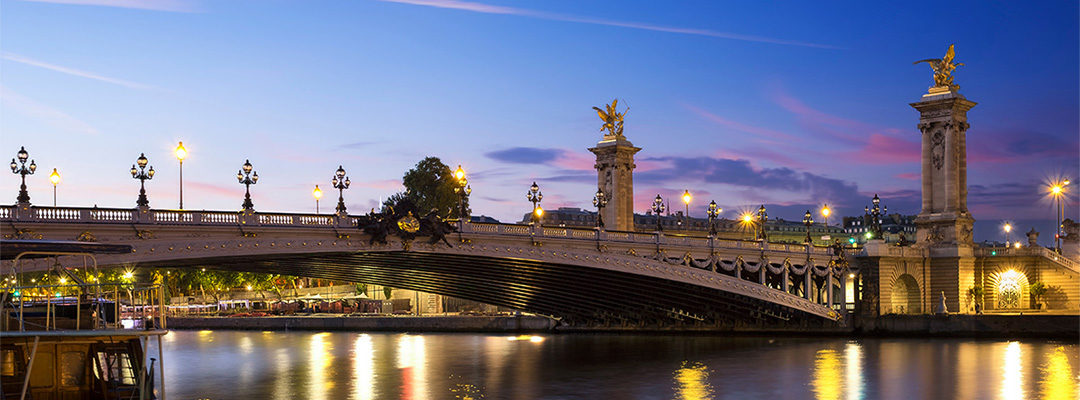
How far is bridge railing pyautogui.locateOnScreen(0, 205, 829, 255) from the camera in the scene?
4356 centimetres

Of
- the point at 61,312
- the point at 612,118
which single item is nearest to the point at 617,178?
the point at 612,118

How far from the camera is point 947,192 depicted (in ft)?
246

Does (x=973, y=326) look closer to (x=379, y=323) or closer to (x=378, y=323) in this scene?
(x=379, y=323)

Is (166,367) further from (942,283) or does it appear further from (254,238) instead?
(942,283)

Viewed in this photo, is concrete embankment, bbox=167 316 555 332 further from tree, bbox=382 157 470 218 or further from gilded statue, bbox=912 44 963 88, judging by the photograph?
gilded statue, bbox=912 44 963 88

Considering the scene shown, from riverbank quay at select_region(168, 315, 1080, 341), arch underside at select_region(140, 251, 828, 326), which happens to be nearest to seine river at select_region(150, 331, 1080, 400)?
riverbank quay at select_region(168, 315, 1080, 341)

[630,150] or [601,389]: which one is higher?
[630,150]

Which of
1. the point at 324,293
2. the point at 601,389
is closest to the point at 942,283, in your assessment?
the point at 601,389

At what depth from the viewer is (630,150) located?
83.2 metres

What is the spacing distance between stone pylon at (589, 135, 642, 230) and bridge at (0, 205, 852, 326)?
22.0 ft

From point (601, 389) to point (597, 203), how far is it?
25.3m

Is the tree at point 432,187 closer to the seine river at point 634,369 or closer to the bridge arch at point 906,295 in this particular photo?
the seine river at point 634,369

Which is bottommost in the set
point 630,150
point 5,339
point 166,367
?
point 166,367

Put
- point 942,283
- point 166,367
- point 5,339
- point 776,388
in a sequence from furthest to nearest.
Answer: point 942,283 → point 166,367 → point 776,388 → point 5,339
